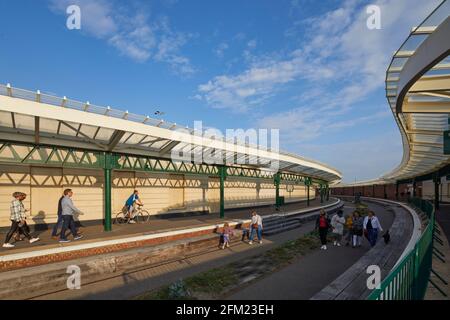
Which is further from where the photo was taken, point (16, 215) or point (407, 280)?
point (16, 215)

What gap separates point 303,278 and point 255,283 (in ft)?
4.85

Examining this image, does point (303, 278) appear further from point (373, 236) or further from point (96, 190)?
point (96, 190)

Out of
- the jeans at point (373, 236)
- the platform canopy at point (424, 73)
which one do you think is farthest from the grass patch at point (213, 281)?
the platform canopy at point (424, 73)

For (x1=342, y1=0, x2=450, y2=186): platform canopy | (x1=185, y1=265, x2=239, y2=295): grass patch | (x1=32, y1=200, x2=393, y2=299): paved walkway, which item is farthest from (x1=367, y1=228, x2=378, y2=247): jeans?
(x1=185, y1=265, x2=239, y2=295): grass patch

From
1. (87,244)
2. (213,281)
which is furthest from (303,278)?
(87,244)

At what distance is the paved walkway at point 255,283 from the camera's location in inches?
272

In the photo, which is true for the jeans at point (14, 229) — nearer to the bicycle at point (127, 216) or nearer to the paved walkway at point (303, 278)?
the bicycle at point (127, 216)

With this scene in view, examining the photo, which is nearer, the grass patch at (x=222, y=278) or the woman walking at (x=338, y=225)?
the grass patch at (x=222, y=278)

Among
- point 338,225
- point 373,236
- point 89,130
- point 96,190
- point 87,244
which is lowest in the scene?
point 373,236

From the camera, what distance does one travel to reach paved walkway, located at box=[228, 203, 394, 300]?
6.71m

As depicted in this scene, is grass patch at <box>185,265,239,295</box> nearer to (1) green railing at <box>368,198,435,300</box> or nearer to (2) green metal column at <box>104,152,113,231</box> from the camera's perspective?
(1) green railing at <box>368,198,435,300</box>

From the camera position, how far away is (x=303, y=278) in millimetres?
7855

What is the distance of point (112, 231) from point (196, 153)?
21.6 ft
